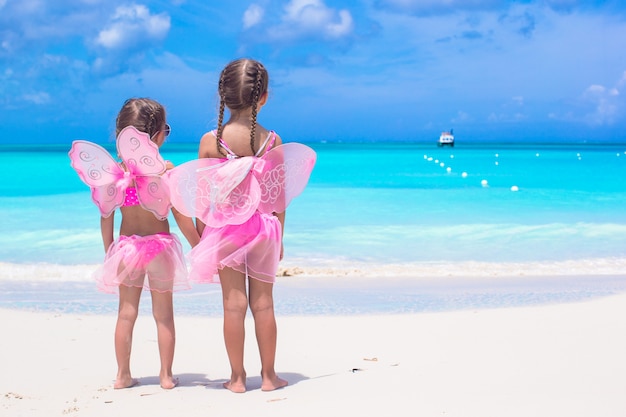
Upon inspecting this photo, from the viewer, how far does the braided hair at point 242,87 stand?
3.11 metres

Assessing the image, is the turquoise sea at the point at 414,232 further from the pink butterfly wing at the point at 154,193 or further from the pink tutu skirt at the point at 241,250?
the pink butterfly wing at the point at 154,193

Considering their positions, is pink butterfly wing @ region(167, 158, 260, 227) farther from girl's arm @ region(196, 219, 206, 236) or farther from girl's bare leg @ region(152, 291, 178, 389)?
girl's bare leg @ region(152, 291, 178, 389)

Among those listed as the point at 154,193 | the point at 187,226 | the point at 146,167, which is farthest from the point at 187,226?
the point at 146,167

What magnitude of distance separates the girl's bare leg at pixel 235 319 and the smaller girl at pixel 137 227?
9.8 inches

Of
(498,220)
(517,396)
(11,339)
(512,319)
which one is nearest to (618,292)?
(512,319)

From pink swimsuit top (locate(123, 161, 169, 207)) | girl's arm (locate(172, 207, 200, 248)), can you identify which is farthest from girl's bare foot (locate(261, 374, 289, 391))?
pink swimsuit top (locate(123, 161, 169, 207))

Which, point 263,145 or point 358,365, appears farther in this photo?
point 358,365

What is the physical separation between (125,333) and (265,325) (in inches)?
26.9

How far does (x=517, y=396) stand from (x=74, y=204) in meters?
14.5

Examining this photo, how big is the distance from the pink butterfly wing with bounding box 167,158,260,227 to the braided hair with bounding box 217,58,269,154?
0.32ft

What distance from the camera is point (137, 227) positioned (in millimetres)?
3320

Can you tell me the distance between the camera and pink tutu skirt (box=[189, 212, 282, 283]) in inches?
124

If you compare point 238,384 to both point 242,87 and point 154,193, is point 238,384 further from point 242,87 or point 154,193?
point 242,87

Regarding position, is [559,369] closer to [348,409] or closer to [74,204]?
[348,409]
